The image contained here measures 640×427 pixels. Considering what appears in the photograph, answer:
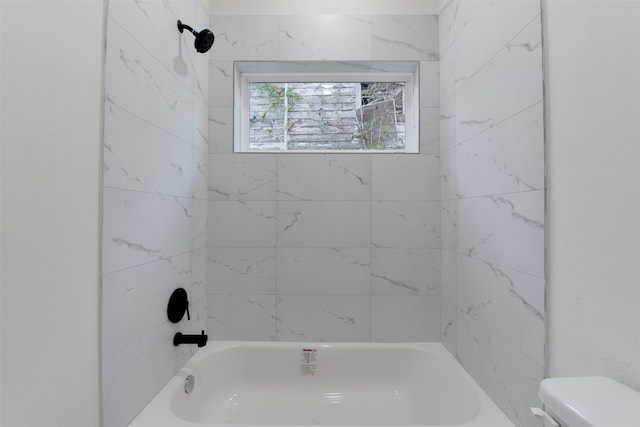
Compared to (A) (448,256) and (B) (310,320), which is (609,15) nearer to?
(A) (448,256)

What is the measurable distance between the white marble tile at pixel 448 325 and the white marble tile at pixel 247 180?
1.18 m

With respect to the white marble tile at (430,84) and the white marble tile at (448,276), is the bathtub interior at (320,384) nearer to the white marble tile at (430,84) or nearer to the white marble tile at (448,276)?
the white marble tile at (448,276)

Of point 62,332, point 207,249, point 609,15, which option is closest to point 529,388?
point 609,15

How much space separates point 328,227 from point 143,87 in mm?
1133

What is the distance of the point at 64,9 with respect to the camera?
2.50ft

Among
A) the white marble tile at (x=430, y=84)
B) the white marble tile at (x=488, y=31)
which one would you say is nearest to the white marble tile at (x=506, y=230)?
the white marble tile at (x=488, y=31)

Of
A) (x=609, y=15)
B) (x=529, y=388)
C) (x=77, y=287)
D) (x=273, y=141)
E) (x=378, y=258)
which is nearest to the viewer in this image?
(x=609, y=15)

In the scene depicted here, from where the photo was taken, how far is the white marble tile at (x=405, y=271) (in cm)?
176

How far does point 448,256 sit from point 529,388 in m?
0.77

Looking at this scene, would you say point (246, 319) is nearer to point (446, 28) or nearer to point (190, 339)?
point (190, 339)

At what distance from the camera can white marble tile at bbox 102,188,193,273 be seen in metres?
0.93

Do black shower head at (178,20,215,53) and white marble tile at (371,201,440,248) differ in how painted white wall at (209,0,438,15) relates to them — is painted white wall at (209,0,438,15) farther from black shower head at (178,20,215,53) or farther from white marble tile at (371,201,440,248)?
white marble tile at (371,201,440,248)

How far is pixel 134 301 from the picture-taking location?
1059 millimetres

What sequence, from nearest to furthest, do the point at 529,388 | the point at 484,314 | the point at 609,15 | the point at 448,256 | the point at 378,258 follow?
the point at 609,15, the point at 529,388, the point at 484,314, the point at 448,256, the point at 378,258
